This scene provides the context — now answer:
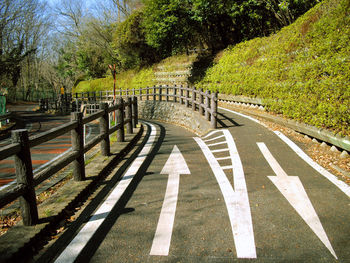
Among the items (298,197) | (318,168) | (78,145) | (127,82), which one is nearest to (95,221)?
(78,145)

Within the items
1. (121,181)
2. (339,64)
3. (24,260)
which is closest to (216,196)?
(121,181)

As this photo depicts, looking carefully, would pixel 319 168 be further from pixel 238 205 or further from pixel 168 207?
pixel 168 207

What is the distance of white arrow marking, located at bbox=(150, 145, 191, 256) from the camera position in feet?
9.39

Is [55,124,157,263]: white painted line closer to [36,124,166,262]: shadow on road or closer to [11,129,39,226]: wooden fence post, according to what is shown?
[36,124,166,262]: shadow on road

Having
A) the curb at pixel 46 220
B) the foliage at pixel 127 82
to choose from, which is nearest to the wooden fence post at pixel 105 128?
the curb at pixel 46 220

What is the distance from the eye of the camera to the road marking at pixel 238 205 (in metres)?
2.88

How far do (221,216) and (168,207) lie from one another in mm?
731

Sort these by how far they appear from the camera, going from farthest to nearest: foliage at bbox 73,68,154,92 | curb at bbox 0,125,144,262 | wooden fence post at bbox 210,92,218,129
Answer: foliage at bbox 73,68,154,92, wooden fence post at bbox 210,92,218,129, curb at bbox 0,125,144,262

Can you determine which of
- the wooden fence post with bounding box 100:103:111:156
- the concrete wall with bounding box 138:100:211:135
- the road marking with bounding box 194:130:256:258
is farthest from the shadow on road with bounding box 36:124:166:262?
the concrete wall with bounding box 138:100:211:135

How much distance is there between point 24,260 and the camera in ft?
8.75

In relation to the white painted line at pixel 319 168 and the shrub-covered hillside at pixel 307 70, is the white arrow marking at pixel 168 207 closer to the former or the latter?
the white painted line at pixel 319 168

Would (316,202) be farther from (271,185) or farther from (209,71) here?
(209,71)

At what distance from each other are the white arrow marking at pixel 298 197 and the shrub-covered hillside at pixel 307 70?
1724 millimetres

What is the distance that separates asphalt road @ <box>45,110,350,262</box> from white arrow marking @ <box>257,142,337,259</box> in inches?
0.4
